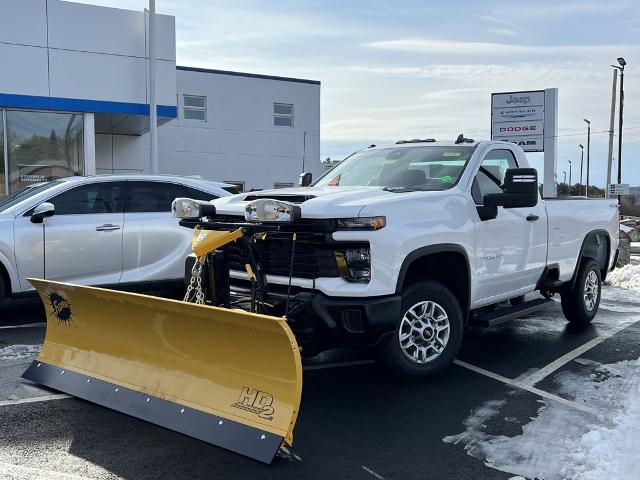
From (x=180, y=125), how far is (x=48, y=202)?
15.6 m

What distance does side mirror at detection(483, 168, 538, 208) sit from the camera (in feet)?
18.1

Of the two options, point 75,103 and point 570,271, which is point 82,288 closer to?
point 570,271

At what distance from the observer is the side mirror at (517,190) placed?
218 inches

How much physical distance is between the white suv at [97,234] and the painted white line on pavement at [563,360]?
4537 millimetres

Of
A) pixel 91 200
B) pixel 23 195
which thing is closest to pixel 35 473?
pixel 91 200

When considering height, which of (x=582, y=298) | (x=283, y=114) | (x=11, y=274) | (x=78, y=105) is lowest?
(x=582, y=298)

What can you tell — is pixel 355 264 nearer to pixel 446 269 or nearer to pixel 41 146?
pixel 446 269

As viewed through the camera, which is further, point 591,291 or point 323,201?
point 591,291

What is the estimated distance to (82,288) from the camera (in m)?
4.86

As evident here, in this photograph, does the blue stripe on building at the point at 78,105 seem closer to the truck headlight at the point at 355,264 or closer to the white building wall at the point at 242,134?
the white building wall at the point at 242,134

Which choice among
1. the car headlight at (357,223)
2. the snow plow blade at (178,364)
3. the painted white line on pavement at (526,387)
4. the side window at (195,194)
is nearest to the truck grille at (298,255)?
the car headlight at (357,223)

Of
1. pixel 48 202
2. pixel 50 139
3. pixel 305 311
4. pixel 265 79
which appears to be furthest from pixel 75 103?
pixel 305 311

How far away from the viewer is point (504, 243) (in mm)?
6000

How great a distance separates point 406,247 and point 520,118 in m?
17.5
